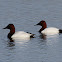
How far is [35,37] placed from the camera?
19.5 metres

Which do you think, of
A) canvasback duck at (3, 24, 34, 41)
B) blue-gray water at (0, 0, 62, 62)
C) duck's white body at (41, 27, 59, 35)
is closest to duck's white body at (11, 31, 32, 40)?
canvasback duck at (3, 24, 34, 41)

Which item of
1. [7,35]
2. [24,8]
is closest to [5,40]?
[7,35]

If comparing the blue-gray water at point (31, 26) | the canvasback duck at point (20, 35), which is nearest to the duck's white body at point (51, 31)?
the blue-gray water at point (31, 26)

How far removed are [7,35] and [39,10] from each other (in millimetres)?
7366

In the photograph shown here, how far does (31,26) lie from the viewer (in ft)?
72.3

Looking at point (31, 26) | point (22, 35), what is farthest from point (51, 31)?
point (22, 35)

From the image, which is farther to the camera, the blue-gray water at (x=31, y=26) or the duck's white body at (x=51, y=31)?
the duck's white body at (x=51, y=31)

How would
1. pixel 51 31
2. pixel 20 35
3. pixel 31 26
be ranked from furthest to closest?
1. pixel 31 26
2. pixel 51 31
3. pixel 20 35

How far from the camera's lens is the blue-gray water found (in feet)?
50.4

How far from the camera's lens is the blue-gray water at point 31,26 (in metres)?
15.4

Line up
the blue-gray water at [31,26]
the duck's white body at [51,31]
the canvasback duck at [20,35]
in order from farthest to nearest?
1. the duck's white body at [51,31]
2. the canvasback duck at [20,35]
3. the blue-gray water at [31,26]

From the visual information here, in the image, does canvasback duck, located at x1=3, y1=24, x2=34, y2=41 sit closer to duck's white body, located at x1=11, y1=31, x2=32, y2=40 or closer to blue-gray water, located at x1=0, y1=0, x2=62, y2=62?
duck's white body, located at x1=11, y1=31, x2=32, y2=40

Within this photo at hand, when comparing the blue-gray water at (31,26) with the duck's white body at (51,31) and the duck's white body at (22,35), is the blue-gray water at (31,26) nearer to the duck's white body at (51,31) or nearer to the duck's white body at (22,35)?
the duck's white body at (22,35)

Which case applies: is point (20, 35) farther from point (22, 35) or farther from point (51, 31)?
point (51, 31)
